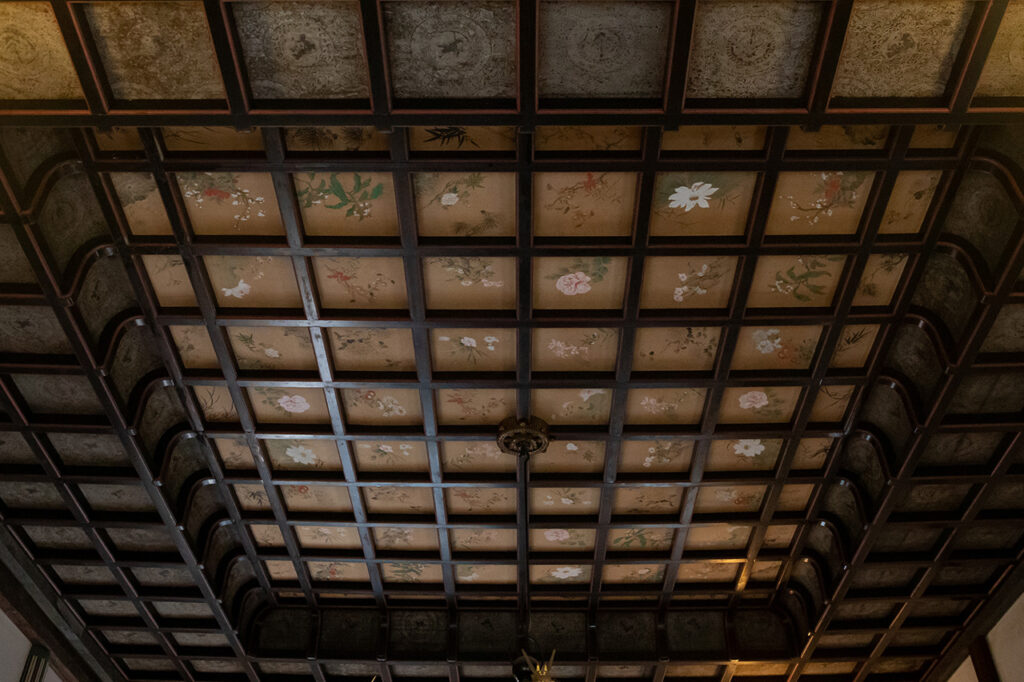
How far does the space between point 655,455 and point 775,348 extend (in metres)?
1.10

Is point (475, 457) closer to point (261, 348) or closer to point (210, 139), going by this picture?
point (261, 348)

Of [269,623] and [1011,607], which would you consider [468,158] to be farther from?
[1011,607]

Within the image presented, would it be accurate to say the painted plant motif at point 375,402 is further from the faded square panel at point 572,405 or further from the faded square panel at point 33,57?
the faded square panel at point 33,57

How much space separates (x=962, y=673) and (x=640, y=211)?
4.94 metres

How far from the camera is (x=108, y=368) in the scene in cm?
407

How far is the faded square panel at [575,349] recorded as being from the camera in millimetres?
4242

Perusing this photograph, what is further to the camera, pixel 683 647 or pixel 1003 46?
pixel 683 647

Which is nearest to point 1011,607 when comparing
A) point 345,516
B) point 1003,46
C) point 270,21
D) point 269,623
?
point 1003,46

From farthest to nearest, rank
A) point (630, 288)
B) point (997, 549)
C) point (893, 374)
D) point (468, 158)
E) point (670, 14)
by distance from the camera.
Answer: point (997, 549) < point (893, 374) < point (630, 288) < point (468, 158) < point (670, 14)

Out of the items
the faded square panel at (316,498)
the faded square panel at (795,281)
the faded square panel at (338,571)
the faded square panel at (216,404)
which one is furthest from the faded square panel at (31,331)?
the faded square panel at (795,281)

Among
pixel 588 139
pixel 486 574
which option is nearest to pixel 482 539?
pixel 486 574

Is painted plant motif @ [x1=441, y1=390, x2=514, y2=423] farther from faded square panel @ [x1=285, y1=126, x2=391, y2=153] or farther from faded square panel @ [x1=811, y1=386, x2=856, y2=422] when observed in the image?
faded square panel @ [x1=811, y1=386, x2=856, y2=422]

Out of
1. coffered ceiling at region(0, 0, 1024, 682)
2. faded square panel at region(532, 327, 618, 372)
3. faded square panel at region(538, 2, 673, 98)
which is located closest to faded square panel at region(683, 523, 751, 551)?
coffered ceiling at region(0, 0, 1024, 682)

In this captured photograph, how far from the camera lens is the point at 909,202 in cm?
368
